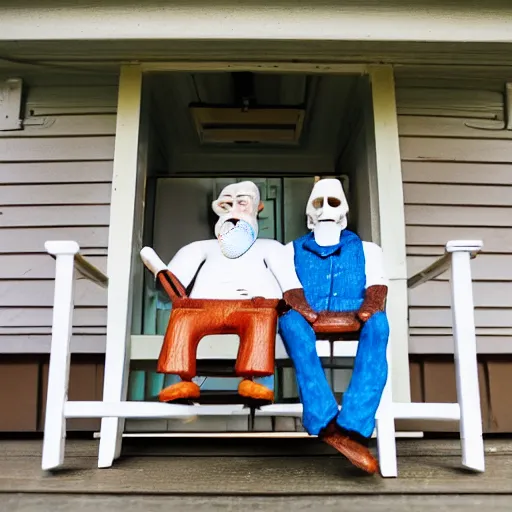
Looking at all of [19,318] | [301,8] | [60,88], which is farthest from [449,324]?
[60,88]

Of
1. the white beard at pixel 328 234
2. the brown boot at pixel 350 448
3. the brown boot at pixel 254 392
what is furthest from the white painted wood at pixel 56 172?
the brown boot at pixel 350 448

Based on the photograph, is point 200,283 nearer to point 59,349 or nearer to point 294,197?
point 59,349

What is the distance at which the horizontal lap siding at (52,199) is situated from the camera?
216 cm

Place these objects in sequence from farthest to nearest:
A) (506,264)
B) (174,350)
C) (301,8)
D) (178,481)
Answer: (506,264) → (301,8) → (174,350) → (178,481)

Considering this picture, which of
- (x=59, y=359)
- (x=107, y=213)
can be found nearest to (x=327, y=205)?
(x=107, y=213)

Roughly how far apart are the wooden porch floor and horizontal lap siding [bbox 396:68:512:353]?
20.2 inches

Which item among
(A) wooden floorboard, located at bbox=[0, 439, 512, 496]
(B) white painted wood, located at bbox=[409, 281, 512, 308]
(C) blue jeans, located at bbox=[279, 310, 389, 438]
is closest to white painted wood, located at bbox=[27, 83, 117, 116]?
(C) blue jeans, located at bbox=[279, 310, 389, 438]

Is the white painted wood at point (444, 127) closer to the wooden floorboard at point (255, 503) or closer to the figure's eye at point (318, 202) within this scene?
the figure's eye at point (318, 202)

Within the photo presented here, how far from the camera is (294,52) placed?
2.05 metres

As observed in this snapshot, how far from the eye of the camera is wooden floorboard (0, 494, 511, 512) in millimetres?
1329

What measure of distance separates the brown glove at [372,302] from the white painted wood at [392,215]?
25cm

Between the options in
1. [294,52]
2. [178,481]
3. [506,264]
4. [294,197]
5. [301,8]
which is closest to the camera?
[178,481]

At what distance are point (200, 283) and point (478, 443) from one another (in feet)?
3.21

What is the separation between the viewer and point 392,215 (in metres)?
2.07
